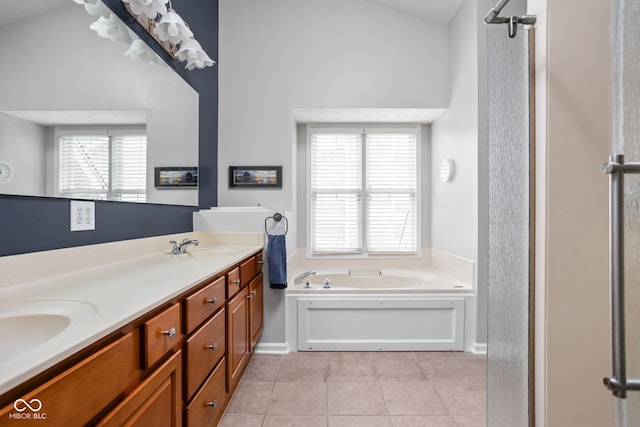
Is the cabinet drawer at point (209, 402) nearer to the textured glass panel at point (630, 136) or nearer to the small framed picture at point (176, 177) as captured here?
the small framed picture at point (176, 177)

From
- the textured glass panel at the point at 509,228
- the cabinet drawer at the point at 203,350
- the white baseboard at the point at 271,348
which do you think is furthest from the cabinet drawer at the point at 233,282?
the textured glass panel at the point at 509,228

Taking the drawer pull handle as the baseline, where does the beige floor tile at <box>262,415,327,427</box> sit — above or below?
below

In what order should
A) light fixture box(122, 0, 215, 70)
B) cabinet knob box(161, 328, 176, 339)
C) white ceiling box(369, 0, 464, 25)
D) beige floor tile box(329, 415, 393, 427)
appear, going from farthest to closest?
white ceiling box(369, 0, 464, 25), light fixture box(122, 0, 215, 70), beige floor tile box(329, 415, 393, 427), cabinet knob box(161, 328, 176, 339)

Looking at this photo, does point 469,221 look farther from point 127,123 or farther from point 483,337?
point 127,123

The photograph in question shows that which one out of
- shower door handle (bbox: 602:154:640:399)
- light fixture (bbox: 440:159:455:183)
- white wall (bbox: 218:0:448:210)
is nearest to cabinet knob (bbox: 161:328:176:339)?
shower door handle (bbox: 602:154:640:399)

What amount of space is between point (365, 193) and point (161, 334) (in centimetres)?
296

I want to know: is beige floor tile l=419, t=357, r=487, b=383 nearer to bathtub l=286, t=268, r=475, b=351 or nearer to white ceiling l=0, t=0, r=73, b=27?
bathtub l=286, t=268, r=475, b=351

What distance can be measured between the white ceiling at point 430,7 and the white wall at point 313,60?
2.4 inches

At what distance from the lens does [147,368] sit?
93 centimetres

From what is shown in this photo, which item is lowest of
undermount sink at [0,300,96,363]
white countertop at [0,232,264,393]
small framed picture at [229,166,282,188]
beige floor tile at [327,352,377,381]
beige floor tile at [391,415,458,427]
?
beige floor tile at [391,415,458,427]

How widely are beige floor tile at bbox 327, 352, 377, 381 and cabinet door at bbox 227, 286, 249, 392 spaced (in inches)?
25.3

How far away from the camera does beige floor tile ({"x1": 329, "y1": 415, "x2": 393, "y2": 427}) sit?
Result: 67.5 inches

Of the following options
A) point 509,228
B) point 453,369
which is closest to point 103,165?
point 509,228

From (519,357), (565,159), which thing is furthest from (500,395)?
(565,159)
